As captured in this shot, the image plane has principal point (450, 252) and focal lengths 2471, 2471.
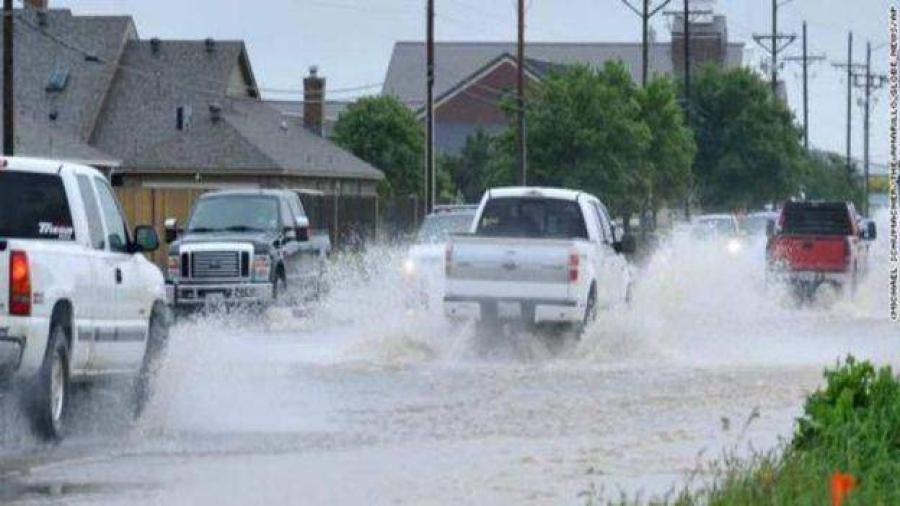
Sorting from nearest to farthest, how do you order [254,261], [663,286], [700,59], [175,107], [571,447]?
[571,447]
[254,261]
[663,286]
[175,107]
[700,59]

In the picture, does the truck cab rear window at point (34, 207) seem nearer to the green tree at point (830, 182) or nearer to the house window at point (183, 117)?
the house window at point (183, 117)

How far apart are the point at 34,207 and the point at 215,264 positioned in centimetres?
1871

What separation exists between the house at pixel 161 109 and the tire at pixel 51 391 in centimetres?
5077

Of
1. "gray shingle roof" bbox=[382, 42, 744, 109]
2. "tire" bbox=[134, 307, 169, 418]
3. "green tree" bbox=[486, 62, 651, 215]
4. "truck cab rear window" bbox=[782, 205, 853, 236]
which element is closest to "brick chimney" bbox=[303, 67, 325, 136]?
"green tree" bbox=[486, 62, 651, 215]

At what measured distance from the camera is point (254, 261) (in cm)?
3738

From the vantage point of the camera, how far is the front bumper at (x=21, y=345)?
16.9 m

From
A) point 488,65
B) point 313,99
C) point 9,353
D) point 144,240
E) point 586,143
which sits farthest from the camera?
point 488,65

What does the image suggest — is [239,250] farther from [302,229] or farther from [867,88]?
[867,88]

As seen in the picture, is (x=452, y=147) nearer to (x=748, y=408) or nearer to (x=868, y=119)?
(x=868, y=119)

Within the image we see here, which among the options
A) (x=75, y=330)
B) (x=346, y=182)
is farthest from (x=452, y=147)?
(x=75, y=330)

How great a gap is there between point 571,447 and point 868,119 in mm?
125991

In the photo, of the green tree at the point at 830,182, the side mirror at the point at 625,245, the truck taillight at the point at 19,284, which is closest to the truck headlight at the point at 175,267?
the side mirror at the point at 625,245

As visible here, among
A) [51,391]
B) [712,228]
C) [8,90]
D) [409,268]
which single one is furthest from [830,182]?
[51,391]

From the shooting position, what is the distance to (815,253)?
A: 149 feet
